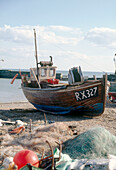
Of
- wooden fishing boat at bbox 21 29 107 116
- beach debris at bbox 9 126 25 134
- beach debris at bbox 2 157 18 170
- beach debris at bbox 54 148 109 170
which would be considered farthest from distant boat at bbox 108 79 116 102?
beach debris at bbox 2 157 18 170

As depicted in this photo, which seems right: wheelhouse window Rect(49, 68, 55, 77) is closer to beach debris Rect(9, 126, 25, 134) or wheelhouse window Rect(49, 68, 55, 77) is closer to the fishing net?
beach debris Rect(9, 126, 25, 134)

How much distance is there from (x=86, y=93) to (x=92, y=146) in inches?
228

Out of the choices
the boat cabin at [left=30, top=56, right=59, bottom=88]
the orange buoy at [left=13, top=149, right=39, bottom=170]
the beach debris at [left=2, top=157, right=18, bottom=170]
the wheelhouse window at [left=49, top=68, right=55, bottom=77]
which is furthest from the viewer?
A: the wheelhouse window at [left=49, top=68, right=55, bottom=77]

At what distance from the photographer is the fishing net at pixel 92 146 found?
17.4 ft

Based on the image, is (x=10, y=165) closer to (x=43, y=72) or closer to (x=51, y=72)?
(x=43, y=72)

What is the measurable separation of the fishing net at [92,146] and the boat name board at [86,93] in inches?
202

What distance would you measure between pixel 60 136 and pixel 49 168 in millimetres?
2428

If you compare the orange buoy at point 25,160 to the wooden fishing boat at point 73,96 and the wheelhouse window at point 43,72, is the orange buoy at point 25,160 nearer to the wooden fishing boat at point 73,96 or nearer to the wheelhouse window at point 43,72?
the wooden fishing boat at point 73,96

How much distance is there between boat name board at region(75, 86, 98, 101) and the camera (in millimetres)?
10992

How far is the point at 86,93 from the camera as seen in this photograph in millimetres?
11047

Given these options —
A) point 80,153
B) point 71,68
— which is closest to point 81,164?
point 80,153

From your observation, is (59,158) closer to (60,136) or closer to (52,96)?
(60,136)

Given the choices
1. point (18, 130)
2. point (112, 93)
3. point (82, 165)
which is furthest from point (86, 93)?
point (112, 93)

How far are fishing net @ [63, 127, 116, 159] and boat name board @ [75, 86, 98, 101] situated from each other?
5.13 metres
